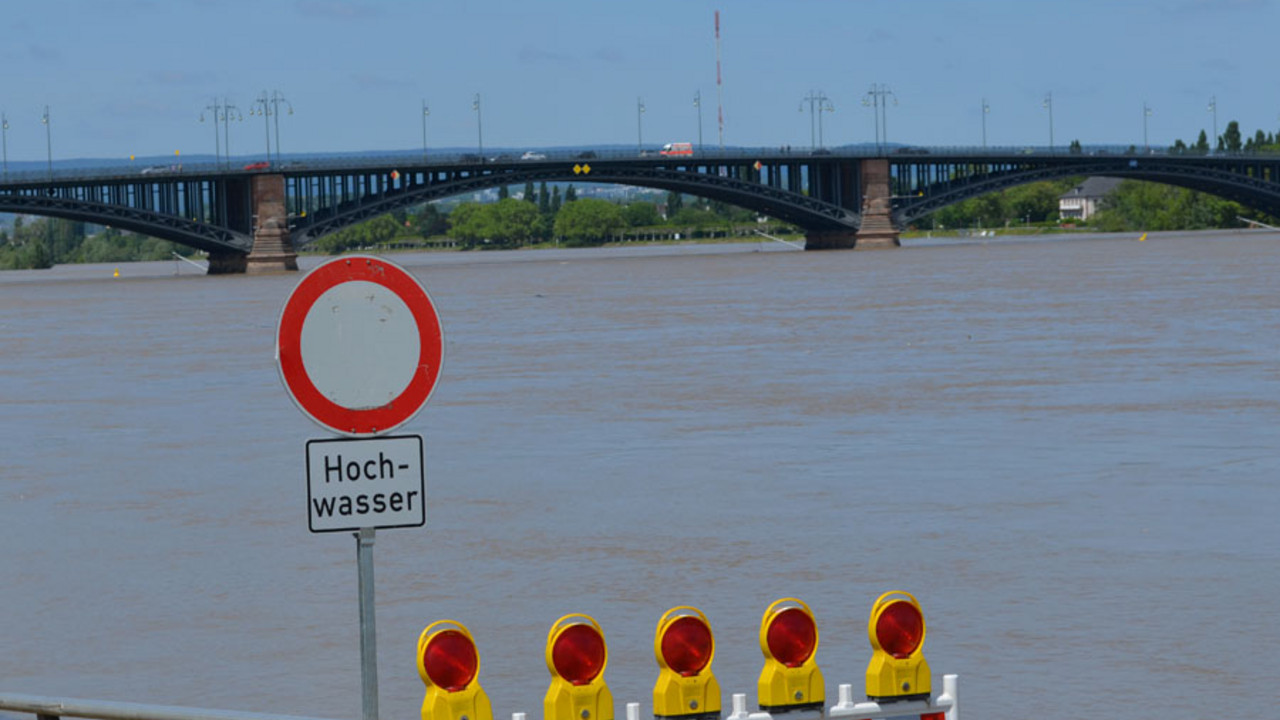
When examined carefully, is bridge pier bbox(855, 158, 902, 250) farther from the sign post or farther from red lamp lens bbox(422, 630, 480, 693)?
red lamp lens bbox(422, 630, 480, 693)

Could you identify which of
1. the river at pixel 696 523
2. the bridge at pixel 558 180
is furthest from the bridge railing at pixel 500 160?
the river at pixel 696 523

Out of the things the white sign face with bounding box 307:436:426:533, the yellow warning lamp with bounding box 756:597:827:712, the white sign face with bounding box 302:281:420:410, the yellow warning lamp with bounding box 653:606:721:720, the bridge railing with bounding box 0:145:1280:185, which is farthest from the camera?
the bridge railing with bounding box 0:145:1280:185

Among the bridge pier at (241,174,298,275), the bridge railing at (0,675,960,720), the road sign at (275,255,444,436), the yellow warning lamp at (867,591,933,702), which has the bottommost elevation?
the bridge railing at (0,675,960,720)

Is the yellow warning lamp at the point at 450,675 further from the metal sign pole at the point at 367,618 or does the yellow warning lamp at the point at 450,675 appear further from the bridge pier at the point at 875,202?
the bridge pier at the point at 875,202

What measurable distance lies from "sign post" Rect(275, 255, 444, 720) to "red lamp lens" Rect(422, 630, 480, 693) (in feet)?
0.63

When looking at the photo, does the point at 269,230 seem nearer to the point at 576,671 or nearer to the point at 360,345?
the point at 360,345

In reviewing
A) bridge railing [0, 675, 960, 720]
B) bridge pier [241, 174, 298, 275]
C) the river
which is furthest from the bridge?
bridge railing [0, 675, 960, 720]

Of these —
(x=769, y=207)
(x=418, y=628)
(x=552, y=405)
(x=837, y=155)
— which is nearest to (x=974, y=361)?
(x=552, y=405)

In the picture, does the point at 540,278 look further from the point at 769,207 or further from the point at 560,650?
the point at 560,650

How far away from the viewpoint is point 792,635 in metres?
7.17

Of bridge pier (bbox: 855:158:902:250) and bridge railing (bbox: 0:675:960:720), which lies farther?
bridge pier (bbox: 855:158:902:250)

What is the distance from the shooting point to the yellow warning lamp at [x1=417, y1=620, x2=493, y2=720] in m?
6.80

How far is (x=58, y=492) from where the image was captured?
64.0ft

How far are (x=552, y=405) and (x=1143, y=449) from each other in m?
9.63
